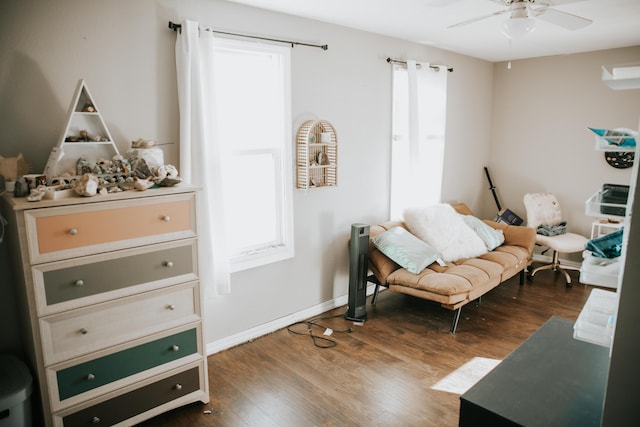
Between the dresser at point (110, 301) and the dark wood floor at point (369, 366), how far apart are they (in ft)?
1.05

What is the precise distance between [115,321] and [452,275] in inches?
96.7

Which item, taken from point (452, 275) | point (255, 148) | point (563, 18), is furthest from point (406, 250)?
point (563, 18)

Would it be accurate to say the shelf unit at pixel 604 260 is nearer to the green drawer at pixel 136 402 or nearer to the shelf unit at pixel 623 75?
the shelf unit at pixel 623 75

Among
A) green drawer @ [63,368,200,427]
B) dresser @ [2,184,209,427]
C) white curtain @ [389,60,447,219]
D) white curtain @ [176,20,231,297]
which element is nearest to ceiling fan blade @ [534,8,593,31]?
white curtain @ [389,60,447,219]

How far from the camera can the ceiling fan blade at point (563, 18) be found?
8.36 ft

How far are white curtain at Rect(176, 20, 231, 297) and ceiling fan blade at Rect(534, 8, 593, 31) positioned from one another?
6.60ft

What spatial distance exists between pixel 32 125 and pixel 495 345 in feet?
10.8

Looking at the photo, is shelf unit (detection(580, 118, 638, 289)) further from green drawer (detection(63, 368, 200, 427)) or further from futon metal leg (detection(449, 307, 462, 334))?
futon metal leg (detection(449, 307, 462, 334))

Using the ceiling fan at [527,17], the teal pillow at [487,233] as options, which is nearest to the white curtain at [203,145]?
the ceiling fan at [527,17]

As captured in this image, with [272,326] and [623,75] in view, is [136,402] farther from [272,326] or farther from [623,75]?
[623,75]

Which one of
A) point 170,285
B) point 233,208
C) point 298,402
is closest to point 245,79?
point 233,208

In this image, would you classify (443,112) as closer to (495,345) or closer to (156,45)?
(495,345)

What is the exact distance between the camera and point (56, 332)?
6.53 ft

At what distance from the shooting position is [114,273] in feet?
6.94
